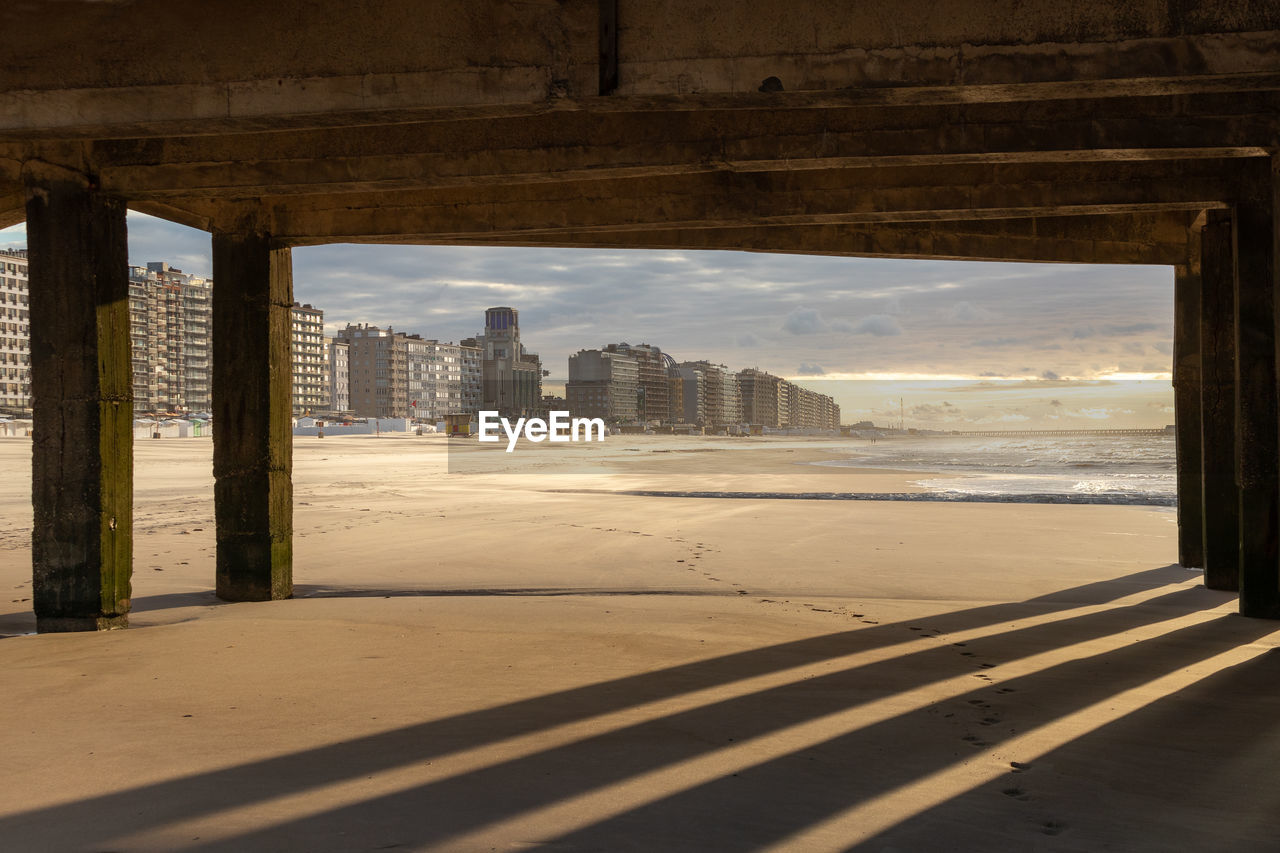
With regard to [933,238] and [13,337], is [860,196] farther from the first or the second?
[13,337]

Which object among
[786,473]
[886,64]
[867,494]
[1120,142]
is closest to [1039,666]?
[1120,142]

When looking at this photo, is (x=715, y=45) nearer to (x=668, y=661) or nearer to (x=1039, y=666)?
(x=668, y=661)

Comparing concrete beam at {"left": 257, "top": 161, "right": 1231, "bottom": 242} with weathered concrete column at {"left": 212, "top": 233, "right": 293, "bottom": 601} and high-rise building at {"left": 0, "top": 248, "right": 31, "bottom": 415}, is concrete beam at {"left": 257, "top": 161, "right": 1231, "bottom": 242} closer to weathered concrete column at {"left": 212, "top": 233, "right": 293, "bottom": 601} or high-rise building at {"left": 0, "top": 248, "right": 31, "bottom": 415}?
weathered concrete column at {"left": 212, "top": 233, "right": 293, "bottom": 601}

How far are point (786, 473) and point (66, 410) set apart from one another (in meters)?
32.7

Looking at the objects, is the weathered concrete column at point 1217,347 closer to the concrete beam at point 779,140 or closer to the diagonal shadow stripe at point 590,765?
the concrete beam at point 779,140

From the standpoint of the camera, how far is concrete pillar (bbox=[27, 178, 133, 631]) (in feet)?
31.0

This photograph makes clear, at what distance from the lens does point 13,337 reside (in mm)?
142500

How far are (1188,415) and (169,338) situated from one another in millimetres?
195263

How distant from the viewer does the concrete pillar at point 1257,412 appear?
10.7m

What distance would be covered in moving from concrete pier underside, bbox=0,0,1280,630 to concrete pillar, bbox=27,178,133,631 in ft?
0.09

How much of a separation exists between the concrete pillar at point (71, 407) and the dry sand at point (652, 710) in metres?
0.69

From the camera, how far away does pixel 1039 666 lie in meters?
8.36

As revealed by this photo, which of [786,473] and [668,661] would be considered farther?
[786,473]

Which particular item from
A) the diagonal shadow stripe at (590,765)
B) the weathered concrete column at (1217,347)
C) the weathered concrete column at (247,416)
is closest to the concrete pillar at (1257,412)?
the weathered concrete column at (1217,347)
